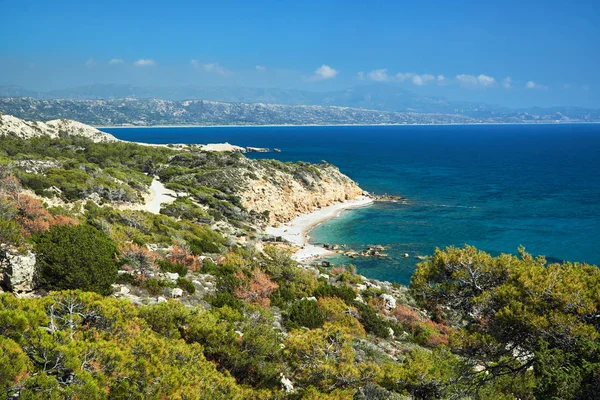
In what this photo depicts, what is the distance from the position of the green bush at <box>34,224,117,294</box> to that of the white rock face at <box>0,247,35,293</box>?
36 cm

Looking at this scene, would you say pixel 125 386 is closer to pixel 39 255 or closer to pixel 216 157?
pixel 39 255

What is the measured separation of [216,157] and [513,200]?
53809 mm

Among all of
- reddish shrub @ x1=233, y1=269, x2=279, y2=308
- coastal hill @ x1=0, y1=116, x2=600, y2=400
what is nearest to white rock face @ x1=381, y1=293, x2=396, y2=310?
coastal hill @ x1=0, y1=116, x2=600, y2=400

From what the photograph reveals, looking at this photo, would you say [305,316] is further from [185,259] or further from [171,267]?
[185,259]

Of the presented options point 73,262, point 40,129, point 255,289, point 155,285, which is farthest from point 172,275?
point 40,129

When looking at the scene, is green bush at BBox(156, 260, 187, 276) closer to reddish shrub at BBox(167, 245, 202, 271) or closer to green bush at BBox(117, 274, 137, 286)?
reddish shrub at BBox(167, 245, 202, 271)

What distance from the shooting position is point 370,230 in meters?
52.3

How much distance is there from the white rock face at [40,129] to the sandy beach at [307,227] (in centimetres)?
5351

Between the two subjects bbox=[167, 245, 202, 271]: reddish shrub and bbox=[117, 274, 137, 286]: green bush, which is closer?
bbox=[117, 274, 137, 286]: green bush

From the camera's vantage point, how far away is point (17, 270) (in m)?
12.6

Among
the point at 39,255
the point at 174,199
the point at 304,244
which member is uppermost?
the point at 39,255

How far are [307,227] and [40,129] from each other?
211ft

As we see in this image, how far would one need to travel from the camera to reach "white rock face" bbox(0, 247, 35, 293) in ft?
41.1

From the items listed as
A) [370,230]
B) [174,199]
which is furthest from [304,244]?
[174,199]
